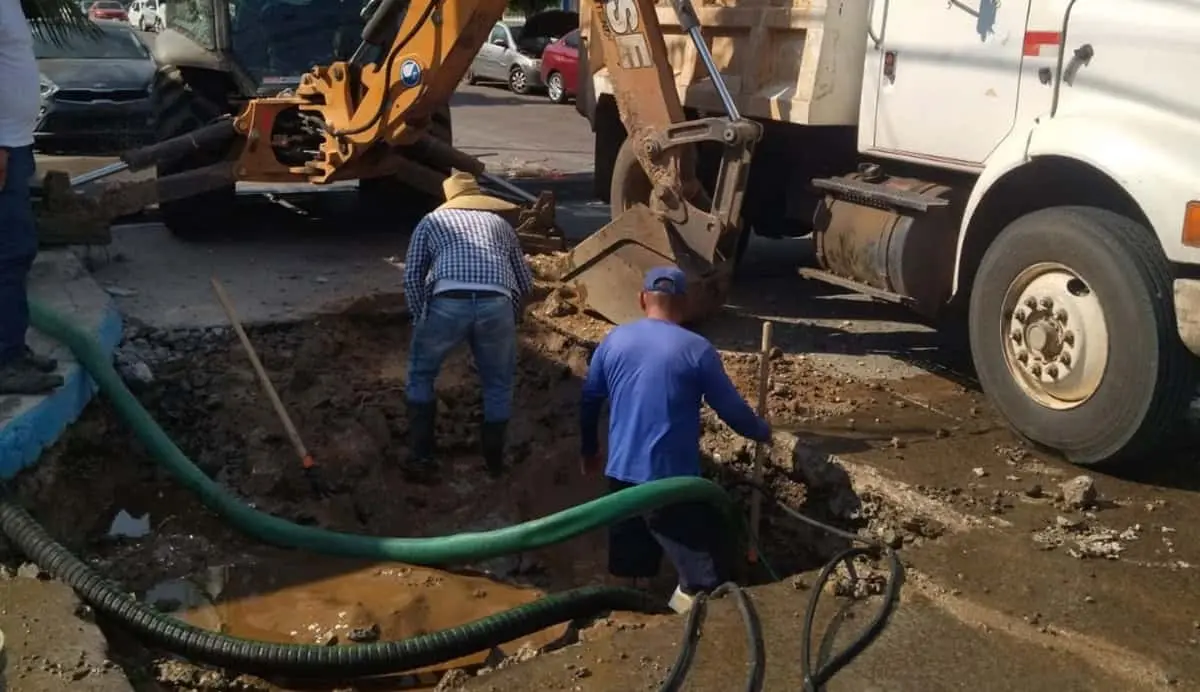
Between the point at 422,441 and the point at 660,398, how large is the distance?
6.00ft

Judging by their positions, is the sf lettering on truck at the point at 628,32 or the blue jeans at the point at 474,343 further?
the sf lettering on truck at the point at 628,32

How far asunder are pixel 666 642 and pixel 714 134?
3.48 m

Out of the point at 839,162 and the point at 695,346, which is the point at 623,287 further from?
the point at 695,346

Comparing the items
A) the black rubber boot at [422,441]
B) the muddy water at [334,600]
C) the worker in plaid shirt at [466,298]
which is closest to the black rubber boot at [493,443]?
the worker in plaid shirt at [466,298]

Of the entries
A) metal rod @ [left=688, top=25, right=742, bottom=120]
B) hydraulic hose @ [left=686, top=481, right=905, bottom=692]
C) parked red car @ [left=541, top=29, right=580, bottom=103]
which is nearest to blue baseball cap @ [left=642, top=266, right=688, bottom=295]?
hydraulic hose @ [left=686, top=481, right=905, bottom=692]

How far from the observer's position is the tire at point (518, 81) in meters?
25.3

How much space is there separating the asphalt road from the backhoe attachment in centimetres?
69

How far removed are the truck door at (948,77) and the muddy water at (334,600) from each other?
10.1 ft

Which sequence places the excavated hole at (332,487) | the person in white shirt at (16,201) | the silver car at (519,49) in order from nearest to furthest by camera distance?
1. the person in white shirt at (16,201)
2. the excavated hole at (332,487)
3. the silver car at (519,49)

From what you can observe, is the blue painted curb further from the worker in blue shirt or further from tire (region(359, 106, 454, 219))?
tire (region(359, 106, 454, 219))

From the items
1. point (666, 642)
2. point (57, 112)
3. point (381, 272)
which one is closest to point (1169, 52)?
point (666, 642)

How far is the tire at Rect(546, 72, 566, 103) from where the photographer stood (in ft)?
77.4

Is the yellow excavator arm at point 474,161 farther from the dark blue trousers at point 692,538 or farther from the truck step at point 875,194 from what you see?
the dark blue trousers at point 692,538

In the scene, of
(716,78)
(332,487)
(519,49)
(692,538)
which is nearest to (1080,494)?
(692,538)
